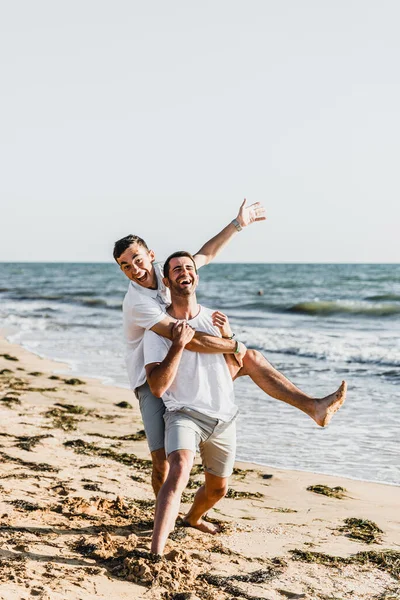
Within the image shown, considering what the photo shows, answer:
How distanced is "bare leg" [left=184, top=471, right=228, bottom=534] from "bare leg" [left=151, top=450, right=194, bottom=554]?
518 mm

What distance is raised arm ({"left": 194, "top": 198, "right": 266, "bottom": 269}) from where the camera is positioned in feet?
16.6

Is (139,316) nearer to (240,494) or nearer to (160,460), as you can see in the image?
(160,460)

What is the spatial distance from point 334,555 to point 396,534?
29.8 inches

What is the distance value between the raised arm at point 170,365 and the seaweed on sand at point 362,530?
1.85 metres

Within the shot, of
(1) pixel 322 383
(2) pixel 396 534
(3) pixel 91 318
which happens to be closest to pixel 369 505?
(2) pixel 396 534

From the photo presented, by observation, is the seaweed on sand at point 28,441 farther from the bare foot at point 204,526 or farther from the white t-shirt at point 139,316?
the white t-shirt at point 139,316

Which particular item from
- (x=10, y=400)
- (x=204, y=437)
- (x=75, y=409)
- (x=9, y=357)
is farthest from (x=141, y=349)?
(x=9, y=357)

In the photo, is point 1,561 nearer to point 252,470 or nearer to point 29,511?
point 29,511

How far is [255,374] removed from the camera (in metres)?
4.50

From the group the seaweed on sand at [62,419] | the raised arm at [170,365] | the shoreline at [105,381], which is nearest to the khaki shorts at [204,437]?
the raised arm at [170,365]

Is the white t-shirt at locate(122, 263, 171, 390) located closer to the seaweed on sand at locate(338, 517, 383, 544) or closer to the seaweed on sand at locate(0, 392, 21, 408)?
the seaweed on sand at locate(338, 517, 383, 544)

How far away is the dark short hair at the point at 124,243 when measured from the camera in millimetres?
4398

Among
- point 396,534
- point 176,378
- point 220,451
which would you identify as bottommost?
point 396,534

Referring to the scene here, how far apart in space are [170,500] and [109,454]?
2711mm
